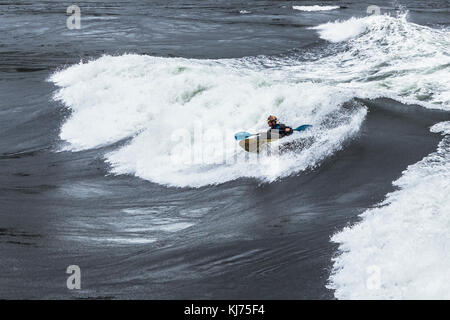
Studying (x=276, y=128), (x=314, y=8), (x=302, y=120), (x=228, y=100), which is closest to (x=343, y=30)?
(x=314, y=8)

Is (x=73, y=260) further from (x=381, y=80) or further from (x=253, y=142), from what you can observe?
(x=381, y=80)

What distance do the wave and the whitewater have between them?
41 mm

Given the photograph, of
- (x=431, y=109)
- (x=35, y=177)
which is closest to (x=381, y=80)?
(x=431, y=109)

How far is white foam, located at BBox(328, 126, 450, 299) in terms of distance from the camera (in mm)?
6840

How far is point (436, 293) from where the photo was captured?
21.7 ft

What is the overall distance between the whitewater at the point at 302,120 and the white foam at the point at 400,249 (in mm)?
16

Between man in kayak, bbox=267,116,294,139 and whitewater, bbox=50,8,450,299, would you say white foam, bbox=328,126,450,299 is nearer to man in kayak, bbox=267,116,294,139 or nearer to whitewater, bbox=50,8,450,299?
whitewater, bbox=50,8,450,299

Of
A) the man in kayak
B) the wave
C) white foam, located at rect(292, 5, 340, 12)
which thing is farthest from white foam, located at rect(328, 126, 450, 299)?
white foam, located at rect(292, 5, 340, 12)

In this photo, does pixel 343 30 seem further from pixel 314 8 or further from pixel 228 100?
pixel 228 100

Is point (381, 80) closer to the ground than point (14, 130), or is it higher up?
higher up

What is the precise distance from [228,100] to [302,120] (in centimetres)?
282

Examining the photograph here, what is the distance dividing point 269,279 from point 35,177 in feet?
24.3

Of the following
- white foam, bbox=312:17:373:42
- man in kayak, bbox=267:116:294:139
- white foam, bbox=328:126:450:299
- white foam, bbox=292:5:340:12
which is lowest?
white foam, bbox=328:126:450:299

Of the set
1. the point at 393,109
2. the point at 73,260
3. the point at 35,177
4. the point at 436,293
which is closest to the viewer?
the point at 436,293
